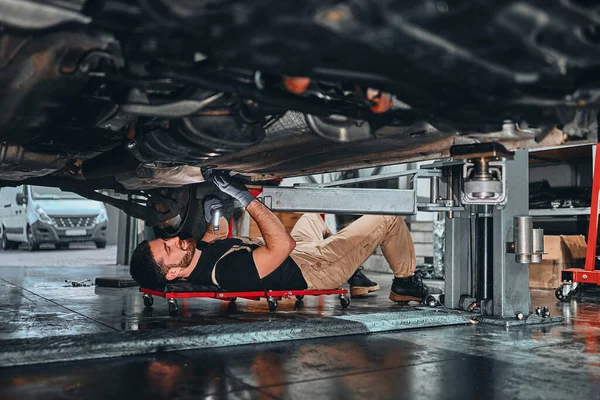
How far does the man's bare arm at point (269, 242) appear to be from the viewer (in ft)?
9.83

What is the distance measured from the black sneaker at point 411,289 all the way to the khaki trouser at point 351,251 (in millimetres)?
41

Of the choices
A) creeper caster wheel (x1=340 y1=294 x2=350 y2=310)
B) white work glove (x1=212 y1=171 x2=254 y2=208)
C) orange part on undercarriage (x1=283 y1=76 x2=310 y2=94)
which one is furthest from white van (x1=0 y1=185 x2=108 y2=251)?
orange part on undercarriage (x1=283 y1=76 x2=310 y2=94)

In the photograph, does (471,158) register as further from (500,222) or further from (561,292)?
(561,292)

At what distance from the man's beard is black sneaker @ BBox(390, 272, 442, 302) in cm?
133

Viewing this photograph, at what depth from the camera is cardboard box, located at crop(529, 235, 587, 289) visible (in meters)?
4.95

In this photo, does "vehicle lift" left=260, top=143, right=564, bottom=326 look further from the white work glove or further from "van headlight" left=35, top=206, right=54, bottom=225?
"van headlight" left=35, top=206, right=54, bottom=225

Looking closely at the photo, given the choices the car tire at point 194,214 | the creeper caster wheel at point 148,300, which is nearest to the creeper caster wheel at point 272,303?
the car tire at point 194,214

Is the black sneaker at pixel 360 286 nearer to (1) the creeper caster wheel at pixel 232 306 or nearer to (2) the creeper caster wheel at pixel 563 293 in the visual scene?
(1) the creeper caster wheel at pixel 232 306

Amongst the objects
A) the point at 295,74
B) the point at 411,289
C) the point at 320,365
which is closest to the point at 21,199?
the point at 411,289

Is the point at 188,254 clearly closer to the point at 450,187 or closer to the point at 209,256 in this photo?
the point at 209,256

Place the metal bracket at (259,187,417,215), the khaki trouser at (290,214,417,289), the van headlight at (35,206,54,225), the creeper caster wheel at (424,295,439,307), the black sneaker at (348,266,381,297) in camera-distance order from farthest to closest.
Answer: the van headlight at (35,206,54,225), the black sneaker at (348,266,381,297), the khaki trouser at (290,214,417,289), the creeper caster wheel at (424,295,439,307), the metal bracket at (259,187,417,215)

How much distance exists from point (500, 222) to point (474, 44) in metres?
1.94

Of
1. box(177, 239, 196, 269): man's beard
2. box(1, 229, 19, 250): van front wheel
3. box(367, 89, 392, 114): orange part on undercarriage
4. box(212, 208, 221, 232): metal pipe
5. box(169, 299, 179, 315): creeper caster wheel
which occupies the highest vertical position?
box(367, 89, 392, 114): orange part on undercarriage

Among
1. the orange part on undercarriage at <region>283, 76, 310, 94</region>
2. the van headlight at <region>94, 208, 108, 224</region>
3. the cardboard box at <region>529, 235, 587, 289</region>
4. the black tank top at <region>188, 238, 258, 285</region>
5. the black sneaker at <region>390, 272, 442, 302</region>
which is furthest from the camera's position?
the van headlight at <region>94, 208, 108, 224</region>
